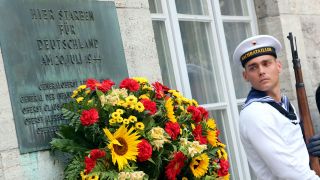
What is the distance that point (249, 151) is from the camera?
378cm

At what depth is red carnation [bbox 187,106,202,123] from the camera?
465cm

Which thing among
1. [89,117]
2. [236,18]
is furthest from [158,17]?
[89,117]

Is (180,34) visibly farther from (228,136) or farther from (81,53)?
(81,53)

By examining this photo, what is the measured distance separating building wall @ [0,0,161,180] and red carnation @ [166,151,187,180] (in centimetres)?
65

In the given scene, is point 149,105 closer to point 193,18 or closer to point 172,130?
point 172,130

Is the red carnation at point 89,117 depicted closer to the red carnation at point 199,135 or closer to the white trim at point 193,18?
the red carnation at point 199,135

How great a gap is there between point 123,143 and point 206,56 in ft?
8.01

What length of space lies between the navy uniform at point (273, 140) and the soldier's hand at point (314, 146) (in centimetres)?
23

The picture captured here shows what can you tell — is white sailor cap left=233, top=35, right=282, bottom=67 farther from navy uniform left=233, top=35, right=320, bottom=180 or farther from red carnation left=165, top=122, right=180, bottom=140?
red carnation left=165, top=122, right=180, bottom=140

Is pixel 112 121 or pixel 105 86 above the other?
pixel 105 86

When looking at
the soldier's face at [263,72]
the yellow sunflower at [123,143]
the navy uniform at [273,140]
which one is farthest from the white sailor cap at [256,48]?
the yellow sunflower at [123,143]

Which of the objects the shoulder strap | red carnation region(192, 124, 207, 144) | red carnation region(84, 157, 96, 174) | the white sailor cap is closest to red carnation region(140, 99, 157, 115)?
red carnation region(192, 124, 207, 144)

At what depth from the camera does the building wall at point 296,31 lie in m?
7.01

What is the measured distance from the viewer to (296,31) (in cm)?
720
